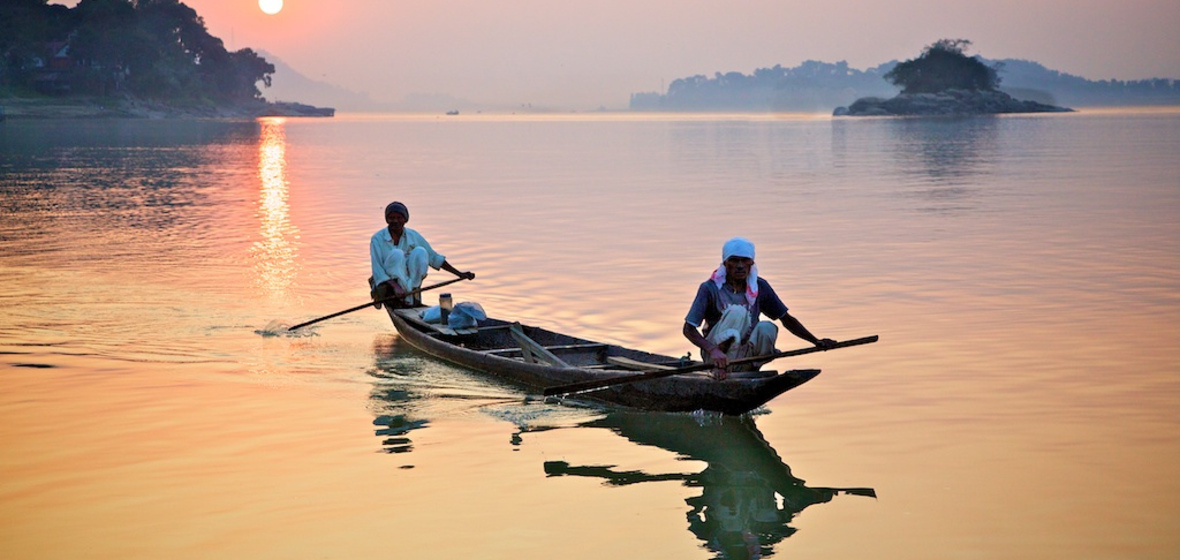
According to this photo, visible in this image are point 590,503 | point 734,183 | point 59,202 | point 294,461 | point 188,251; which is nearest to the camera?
point 590,503

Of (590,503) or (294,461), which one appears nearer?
(590,503)

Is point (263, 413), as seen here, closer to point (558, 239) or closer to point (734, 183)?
point (558, 239)

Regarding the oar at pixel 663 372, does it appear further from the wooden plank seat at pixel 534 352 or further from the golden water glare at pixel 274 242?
the golden water glare at pixel 274 242

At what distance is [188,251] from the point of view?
19.7 meters

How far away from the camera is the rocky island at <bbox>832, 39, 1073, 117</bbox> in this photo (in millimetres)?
167500

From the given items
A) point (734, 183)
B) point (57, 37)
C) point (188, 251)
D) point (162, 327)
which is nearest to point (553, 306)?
point (162, 327)

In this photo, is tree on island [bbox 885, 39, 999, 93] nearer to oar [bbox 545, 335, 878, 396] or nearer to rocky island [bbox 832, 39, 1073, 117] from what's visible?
rocky island [bbox 832, 39, 1073, 117]

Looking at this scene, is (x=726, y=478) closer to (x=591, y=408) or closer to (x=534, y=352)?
(x=591, y=408)

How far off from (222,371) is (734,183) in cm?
2699

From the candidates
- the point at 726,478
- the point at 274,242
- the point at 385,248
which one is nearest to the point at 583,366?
the point at 726,478

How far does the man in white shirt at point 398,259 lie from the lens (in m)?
12.3

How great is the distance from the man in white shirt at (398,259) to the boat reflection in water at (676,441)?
136 centimetres

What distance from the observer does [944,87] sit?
17138 centimetres

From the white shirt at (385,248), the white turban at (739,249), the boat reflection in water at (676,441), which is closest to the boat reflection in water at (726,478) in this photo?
the boat reflection in water at (676,441)
